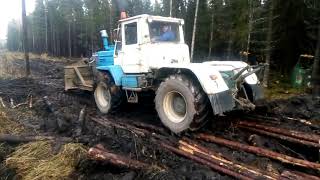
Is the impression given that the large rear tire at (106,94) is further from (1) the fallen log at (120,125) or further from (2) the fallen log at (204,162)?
(2) the fallen log at (204,162)

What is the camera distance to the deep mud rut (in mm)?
6445

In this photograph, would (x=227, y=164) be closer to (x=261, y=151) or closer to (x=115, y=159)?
Result: (x=261, y=151)

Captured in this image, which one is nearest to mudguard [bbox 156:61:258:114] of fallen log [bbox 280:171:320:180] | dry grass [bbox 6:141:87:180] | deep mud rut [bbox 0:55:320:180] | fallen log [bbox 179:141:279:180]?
deep mud rut [bbox 0:55:320:180]

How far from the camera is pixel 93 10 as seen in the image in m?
48.8

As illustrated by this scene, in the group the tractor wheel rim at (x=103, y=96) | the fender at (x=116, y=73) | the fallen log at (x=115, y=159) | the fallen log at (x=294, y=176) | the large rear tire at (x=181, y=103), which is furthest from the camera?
the tractor wheel rim at (x=103, y=96)

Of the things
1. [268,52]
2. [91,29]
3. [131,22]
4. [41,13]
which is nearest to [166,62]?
[131,22]

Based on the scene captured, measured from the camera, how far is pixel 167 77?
873cm

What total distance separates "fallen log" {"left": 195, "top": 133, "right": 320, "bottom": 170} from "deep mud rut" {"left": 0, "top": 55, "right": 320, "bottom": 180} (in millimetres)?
98

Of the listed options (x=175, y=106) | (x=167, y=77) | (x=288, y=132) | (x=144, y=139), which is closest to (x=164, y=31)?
(x=167, y=77)

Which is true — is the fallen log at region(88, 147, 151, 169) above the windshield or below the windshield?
below

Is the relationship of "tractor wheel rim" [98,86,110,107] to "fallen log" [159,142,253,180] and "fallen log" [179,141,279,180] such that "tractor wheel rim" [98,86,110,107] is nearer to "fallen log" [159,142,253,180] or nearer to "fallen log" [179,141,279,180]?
"fallen log" [159,142,253,180]

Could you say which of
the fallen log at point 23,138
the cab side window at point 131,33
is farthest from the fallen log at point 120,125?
the cab side window at point 131,33

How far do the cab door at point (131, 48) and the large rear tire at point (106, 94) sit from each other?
30.3 inches

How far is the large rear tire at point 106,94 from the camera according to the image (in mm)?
10438
